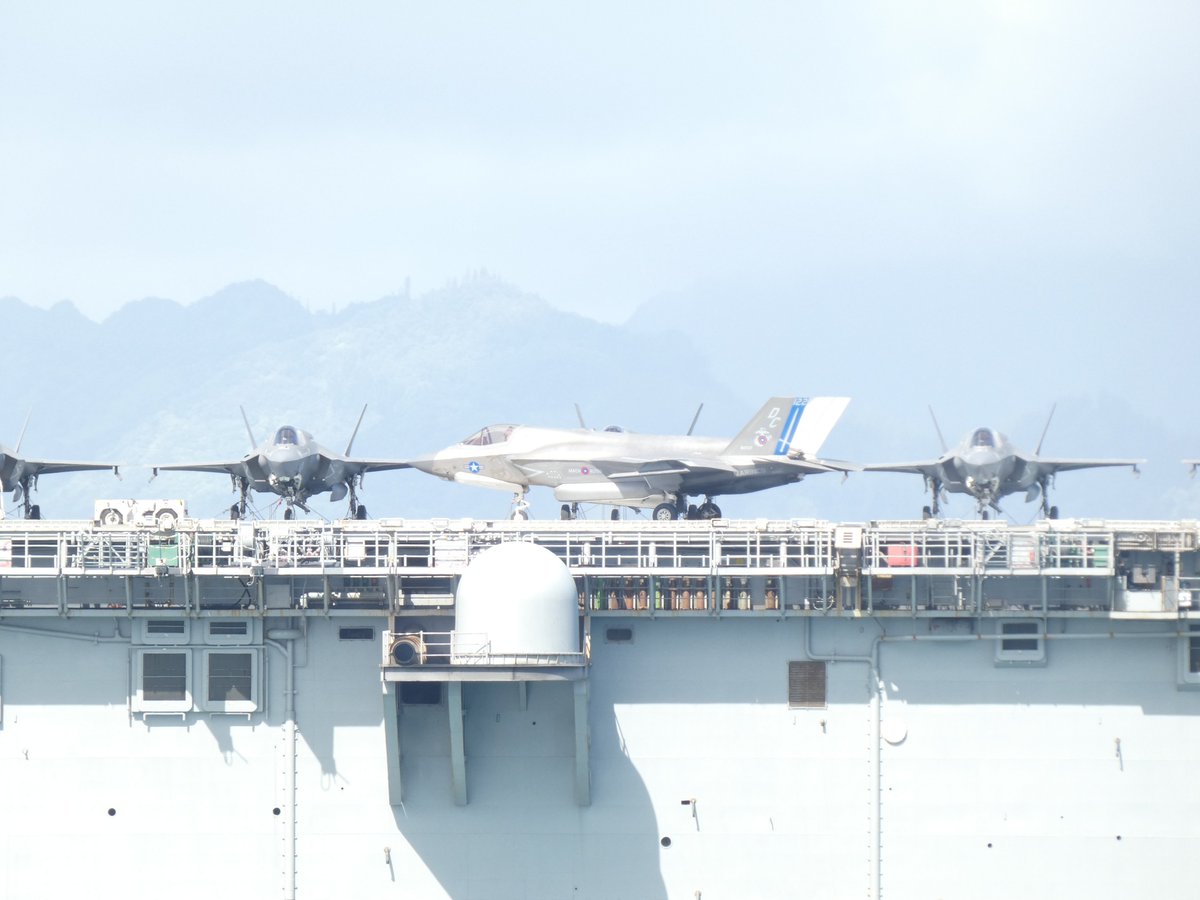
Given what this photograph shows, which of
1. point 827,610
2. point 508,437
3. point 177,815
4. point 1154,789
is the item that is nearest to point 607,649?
point 827,610

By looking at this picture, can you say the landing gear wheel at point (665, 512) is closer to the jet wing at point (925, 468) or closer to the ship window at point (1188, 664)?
the jet wing at point (925, 468)

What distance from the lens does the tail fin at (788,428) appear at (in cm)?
7106

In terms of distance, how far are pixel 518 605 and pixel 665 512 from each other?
29116 mm

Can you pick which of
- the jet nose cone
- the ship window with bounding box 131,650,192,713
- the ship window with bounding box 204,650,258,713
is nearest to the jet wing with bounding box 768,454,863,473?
the jet nose cone

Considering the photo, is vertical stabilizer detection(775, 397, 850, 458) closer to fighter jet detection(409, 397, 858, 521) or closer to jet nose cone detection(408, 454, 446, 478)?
fighter jet detection(409, 397, 858, 521)

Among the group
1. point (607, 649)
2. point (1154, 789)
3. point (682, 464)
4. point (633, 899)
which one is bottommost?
point (633, 899)

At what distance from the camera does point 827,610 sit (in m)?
44.2

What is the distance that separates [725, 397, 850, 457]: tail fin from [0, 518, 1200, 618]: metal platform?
1003 inches

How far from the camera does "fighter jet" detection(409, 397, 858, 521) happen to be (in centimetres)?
7031

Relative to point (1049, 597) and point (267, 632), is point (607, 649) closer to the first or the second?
point (267, 632)

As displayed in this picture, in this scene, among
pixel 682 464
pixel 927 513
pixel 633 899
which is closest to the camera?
pixel 633 899

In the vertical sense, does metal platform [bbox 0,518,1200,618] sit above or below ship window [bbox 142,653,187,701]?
above

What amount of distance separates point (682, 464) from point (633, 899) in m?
28.6

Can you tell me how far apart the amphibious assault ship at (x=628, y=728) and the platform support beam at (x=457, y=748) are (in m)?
0.41
